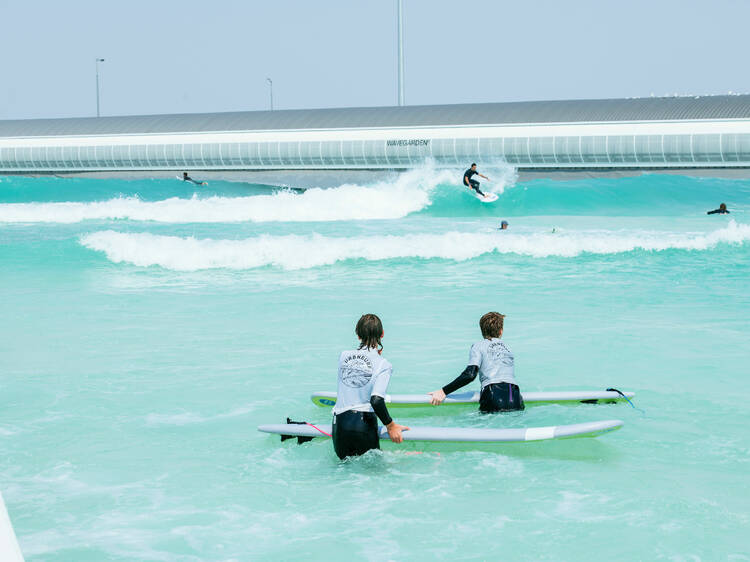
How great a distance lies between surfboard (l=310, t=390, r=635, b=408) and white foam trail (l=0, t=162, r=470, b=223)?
2423 cm

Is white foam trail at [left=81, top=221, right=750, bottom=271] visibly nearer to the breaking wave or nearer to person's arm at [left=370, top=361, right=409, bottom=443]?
the breaking wave

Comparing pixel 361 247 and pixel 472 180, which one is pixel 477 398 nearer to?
pixel 361 247

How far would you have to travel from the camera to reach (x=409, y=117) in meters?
38.5

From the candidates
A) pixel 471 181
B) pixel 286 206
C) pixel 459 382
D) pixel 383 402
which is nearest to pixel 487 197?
pixel 471 181

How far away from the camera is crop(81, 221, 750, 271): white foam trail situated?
20.0m

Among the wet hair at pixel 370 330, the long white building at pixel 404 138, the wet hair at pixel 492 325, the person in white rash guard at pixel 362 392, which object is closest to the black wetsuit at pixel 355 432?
the person in white rash guard at pixel 362 392

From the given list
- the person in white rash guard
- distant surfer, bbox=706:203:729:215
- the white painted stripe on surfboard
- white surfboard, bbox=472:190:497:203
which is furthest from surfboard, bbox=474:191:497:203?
the person in white rash guard

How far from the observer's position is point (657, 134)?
111ft

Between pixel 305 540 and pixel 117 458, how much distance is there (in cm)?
214

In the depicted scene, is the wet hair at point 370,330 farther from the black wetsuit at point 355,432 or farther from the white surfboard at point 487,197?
the white surfboard at point 487,197

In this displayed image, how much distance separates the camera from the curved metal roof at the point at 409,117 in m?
34.8

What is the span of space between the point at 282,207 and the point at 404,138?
6.56m

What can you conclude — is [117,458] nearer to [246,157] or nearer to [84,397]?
[84,397]

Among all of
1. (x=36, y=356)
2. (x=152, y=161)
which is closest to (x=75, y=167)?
(x=152, y=161)
